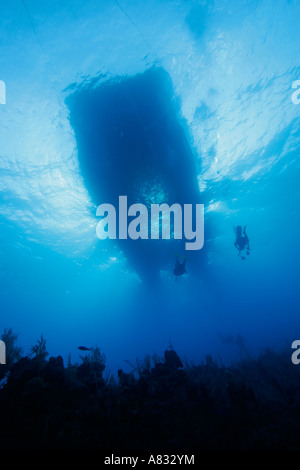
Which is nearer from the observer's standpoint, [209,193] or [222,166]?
[222,166]

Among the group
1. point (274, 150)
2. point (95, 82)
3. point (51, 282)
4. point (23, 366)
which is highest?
point (274, 150)

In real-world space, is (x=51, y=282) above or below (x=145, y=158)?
below

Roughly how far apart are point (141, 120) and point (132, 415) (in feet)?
41.8

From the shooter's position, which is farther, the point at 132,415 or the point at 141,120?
the point at 141,120

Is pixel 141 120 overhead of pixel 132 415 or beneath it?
overhead

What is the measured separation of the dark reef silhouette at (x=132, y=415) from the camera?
11.7 feet

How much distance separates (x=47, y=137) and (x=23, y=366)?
12000 mm

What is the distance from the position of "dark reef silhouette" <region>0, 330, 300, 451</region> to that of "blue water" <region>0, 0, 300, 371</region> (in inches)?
128

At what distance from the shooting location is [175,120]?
12.3 metres

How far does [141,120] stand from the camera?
11797 millimetres

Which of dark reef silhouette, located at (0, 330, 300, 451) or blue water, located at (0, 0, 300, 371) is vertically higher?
blue water, located at (0, 0, 300, 371)

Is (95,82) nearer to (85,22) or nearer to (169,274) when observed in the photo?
(85,22)

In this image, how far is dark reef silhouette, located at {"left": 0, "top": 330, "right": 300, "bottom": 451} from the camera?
3559 millimetres
